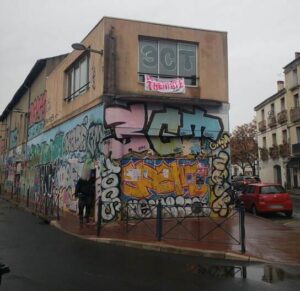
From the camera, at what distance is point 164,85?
16109 mm

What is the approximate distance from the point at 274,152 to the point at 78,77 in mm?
30092

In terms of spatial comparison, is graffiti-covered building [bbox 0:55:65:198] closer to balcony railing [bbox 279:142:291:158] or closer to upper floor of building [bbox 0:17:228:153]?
upper floor of building [bbox 0:17:228:153]

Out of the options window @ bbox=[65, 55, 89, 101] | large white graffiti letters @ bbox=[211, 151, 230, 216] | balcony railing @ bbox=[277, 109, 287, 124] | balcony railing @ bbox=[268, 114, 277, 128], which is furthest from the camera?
balcony railing @ bbox=[268, 114, 277, 128]

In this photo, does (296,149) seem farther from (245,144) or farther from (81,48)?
(81,48)

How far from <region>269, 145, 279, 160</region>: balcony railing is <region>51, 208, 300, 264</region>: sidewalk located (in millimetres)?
30355

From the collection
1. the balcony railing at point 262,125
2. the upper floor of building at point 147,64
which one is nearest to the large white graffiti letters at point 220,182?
the upper floor of building at point 147,64

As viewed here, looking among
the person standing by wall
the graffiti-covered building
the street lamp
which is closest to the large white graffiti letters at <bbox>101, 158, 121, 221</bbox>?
the person standing by wall

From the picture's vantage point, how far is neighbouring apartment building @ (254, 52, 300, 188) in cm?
3959

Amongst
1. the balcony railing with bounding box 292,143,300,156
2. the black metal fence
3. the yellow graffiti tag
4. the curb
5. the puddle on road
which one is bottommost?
the puddle on road

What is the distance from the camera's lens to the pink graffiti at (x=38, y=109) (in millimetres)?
25000

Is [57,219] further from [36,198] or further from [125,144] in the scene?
[36,198]

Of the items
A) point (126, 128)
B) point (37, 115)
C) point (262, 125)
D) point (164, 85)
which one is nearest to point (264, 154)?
point (262, 125)

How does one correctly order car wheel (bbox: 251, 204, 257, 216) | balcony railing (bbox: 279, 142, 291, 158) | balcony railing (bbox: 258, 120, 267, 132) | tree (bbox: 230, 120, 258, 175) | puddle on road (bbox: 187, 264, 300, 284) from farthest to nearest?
1. tree (bbox: 230, 120, 258, 175)
2. balcony railing (bbox: 258, 120, 267, 132)
3. balcony railing (bbox: 279, 142, 291, 158)
4. car wheel (bbox: 251, 204, 257, 216)
5. puddle on road (bbox: 187, 264, 300, 284)

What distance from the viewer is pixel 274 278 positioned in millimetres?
7227
